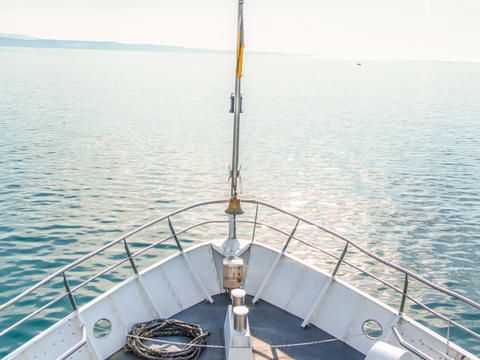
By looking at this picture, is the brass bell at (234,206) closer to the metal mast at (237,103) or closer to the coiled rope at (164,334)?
the metal mast at (237,103)

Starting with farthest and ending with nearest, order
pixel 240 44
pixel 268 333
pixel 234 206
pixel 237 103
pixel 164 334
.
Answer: pixel 234 206 → pixel 240 44 → pixel 237 103 → pixel 268 333 → pixel 164 334

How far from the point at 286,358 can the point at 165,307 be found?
2.48m

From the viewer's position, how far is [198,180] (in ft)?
96.8

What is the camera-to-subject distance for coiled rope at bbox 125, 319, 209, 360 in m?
7.64

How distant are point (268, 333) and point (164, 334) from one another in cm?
181

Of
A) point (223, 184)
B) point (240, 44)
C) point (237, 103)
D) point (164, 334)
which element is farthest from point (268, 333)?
point (223, 184)

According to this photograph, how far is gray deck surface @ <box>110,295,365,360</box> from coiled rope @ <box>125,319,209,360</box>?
153 millimetres

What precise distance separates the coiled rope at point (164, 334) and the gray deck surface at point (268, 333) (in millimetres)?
153

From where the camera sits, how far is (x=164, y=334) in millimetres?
8250

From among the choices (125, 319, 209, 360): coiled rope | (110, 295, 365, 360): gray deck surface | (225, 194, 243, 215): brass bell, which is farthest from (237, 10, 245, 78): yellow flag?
(125, 319, 209, 360): coiled rope

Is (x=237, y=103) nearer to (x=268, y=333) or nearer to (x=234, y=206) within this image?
(x=234, y=206)

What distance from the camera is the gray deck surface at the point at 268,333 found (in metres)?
7.93

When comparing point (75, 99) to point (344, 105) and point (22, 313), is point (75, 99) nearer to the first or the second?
point (344, 105)

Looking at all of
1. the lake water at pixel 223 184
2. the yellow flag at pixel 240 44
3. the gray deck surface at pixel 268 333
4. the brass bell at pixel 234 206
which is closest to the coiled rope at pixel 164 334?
the gray deck surface at pixel 268 333
